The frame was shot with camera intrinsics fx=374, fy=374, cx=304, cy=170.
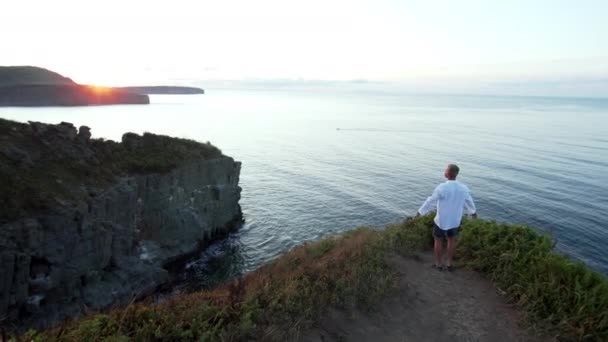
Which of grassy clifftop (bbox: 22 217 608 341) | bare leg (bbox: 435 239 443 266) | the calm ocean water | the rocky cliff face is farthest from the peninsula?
Result: bare leg (bbox: 435 239 443 266)

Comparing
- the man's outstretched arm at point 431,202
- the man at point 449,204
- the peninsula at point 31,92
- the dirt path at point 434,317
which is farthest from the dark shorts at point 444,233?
the peninsula at point 31,92

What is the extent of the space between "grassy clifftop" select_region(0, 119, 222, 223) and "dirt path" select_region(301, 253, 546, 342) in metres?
18.8

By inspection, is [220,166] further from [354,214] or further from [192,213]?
[354,214]

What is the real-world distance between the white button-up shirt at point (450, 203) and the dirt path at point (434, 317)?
5.75 feet

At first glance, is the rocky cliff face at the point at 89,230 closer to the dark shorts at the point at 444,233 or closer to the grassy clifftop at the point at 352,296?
the grassy clifftop at the point at 352,296

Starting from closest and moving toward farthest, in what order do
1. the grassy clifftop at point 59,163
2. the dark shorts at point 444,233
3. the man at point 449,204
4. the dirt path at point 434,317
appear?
the dirt path at point 434,317, the man at point 449,204, the dark shorts at point 444,233, the grassy clifftop at point 59,163

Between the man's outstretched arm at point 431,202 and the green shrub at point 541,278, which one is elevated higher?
the man's outstretched arm at point 431,202

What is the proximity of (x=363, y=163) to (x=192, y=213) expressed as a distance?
36397 millimetres

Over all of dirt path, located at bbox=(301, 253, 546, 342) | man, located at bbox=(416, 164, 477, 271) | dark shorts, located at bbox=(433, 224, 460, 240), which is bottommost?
dirt path, located at bbox=(301, 253, 546, 342)

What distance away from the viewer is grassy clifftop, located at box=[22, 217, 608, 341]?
23.2ft

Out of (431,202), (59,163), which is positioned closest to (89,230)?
(59,163)

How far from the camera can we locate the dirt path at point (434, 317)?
26.7 feet

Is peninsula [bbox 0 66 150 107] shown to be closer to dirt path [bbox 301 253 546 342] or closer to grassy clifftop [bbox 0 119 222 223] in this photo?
grassy clifftop [bbox 0 119 222 223]

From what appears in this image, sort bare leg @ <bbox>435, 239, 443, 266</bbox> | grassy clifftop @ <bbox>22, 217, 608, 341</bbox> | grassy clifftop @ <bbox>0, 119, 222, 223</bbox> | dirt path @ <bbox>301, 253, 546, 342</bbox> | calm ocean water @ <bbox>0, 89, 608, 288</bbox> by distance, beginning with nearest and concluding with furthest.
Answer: grassy clifftop @ <bbox>22, 217, 608, 341</bbox> → dirt path @ <bbox>301, 253, 546, 342</bbox> → bare leg @ <bbox>435, 239, 443, 266</bbox> → grassy clifftop @ <bbox>0, 119, 222, 223</bbox> → calm ocean water @ <bbox>0, 89, 608, 288</bbox>
